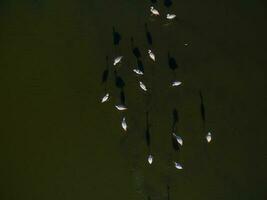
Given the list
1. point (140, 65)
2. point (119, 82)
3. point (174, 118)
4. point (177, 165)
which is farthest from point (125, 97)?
point (177, 165)

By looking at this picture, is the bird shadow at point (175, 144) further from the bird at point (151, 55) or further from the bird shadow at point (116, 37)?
the bird shadow at point (116, 37)

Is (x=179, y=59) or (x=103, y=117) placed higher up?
(x=179, y=59)

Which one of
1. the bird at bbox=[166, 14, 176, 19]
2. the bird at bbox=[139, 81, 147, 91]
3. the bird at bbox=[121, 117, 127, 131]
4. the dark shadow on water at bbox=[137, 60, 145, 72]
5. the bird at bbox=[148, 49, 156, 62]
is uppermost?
the bird at bbox=[166, 14, 176, 19]

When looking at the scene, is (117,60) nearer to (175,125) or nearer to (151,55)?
(151,55)

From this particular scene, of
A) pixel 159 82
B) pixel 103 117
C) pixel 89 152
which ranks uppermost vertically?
pixel 159 82

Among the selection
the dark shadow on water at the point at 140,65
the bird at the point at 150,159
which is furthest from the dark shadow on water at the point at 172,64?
the bird at the point at 150,159

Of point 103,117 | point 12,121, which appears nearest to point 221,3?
point 103,117

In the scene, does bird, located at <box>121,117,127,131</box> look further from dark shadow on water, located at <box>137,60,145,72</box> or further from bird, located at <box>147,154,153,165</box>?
dark shadow on water, located at <box>137,60,145,72</box>

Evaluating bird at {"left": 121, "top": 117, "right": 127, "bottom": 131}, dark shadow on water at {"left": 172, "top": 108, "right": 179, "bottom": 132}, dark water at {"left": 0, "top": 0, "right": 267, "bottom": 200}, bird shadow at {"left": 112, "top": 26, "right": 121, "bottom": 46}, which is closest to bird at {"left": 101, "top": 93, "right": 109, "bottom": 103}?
dark water at {"left": 0, "top": 0, "right": 267, "bottom": 200}

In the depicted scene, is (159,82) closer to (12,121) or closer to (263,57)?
(263,57)
